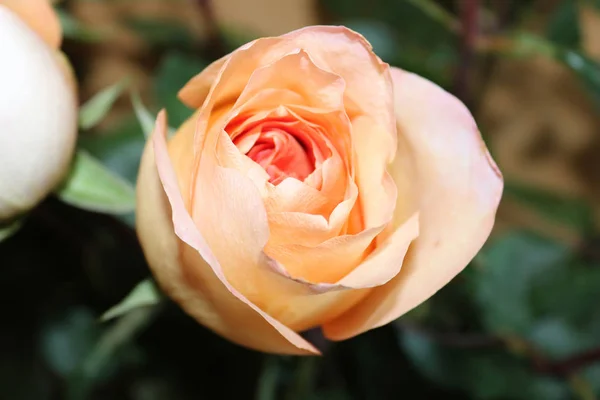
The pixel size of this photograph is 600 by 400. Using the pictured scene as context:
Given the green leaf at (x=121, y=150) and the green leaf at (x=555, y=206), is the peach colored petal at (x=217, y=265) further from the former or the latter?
the green leaf at (x=555, y=206)

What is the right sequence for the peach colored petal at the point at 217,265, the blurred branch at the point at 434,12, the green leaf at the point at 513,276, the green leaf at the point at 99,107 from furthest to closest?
the green leaf at the point at 513,276
the blurred branch at the point at 434,12
the green leaf at the point at 99,107
the peach colored petal at the point at 217,265

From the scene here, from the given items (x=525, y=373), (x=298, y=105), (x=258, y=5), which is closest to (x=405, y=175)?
(x=298, y=105)

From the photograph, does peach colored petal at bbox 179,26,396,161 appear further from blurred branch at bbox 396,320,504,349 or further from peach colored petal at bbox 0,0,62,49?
blurred branch at bbox 396,320,504,349

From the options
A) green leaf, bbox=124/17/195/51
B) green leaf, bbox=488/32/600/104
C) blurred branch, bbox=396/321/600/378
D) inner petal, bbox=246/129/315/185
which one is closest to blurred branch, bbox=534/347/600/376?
blurred branch, bbox=396/321/600/378

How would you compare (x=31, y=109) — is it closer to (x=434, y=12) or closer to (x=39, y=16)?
(x=39, y=16)

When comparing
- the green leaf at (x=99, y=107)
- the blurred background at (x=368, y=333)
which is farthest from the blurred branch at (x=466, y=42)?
the green leaf at (x=99, y=107)
